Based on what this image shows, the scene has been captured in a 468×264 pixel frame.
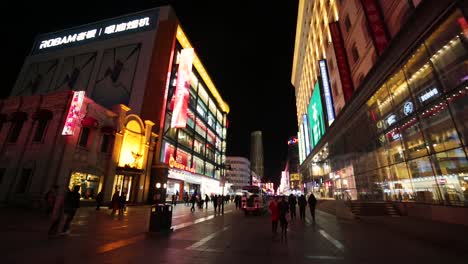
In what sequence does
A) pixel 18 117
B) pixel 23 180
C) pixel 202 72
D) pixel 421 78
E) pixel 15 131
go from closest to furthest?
pixel 421 78 < pixel 23 180 < pixel 18 117 < pixel 15 131 < pixel 202 72

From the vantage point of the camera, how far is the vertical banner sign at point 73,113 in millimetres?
20688

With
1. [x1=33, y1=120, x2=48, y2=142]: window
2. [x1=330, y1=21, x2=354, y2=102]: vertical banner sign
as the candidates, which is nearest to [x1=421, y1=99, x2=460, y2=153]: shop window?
[x1=330, y1=21, x2=354, y2=102]: vertical banner sign

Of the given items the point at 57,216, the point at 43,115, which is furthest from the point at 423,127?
the point at 43,115

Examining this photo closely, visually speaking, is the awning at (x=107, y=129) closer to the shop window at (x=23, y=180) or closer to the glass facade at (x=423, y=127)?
the shop window at (x=23, y=180)

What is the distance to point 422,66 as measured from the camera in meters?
12.7

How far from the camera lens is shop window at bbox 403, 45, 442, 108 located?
39.7ft

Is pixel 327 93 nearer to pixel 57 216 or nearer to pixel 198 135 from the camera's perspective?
pixel 198 135

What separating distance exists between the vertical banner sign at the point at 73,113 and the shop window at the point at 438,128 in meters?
28.8

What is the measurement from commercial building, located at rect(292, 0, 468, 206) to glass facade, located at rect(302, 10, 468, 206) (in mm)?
51

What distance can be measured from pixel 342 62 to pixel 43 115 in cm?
3507

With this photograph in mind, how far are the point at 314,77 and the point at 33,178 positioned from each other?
163 feet

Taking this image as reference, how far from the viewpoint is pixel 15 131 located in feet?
76.3

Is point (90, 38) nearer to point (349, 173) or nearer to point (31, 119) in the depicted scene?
point (31, 119)

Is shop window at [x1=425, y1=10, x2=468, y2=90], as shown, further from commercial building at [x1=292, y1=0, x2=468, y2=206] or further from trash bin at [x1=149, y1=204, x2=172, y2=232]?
trash bin at [x1=149, y1=204, x2=172, y2=232]
